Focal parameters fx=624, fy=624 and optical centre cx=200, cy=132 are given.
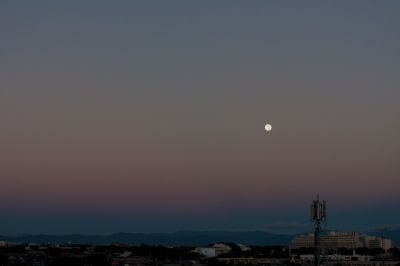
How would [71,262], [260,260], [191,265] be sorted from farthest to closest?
1. [260,260]
2. [191,265]
3. [71,262]

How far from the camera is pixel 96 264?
242ft

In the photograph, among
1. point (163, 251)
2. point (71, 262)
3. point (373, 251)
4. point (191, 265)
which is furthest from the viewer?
point (373, 251)

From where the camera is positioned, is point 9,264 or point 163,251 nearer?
point 9,264

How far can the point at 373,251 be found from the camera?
15275 cm

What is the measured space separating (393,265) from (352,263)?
5.88 metres

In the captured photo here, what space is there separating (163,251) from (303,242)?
8242cm

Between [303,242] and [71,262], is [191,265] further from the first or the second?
[303,242]

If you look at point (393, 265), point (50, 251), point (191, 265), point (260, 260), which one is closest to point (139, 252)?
point (50, 251)

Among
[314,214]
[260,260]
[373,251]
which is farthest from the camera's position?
[373,251]

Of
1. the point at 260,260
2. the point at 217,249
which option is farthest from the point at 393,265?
the point at 217,249

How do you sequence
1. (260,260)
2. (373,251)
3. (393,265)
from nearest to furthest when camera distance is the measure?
(393,265) < (260,260) < (373,251)

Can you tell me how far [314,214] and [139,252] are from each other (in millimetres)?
112749

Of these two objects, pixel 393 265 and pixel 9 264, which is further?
pixel 393 265

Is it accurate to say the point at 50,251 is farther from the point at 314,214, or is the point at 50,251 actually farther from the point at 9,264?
the point at 314,214
